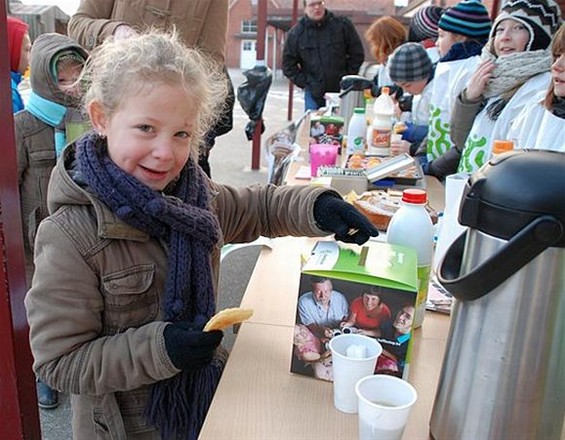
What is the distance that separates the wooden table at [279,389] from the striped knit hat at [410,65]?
7.89 feet

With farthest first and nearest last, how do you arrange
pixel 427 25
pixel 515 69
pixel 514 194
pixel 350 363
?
pixel 427 25
pixel 515 69
pixel 350 363
pixel 514 194

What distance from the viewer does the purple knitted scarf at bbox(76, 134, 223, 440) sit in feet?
4.01

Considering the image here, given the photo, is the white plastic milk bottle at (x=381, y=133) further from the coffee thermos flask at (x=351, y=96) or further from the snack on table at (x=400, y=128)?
the coffee thermos flask at (x=351, y=96)

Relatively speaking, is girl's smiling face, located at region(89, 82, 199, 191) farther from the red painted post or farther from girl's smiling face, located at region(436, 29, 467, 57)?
girl's smiling face, located at region(436, 29, 467, 57)

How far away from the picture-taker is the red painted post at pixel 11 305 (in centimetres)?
145

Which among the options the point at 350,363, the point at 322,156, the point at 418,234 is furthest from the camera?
the point at 322,156

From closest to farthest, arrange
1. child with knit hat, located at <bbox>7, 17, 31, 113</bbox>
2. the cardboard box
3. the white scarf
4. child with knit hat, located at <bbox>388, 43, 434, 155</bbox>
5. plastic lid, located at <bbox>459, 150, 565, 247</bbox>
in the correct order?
1. plastic lid, located at <bbox>459, 150, 565, 247</bbox>
2. the white scarf
3. the cardboard box
4. child with knit hat, located at <bbox>7, 17, 31, 113</bbox>
5. child with knit hat, located at <bbox>388, 43, 434, 155</bbox>

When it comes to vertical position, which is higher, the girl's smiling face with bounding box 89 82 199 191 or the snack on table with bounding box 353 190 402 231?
the girl's smiling face with bounding box 89 82 199 191

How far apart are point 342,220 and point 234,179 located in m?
5.12

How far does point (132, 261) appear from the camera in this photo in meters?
1.26

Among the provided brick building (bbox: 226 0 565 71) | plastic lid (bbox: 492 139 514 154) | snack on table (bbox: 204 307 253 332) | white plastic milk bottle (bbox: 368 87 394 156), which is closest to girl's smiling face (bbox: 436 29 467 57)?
white plastic milk bottle (bbox: 368 87 394 156)

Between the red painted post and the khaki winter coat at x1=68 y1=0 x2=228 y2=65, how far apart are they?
1.46 m

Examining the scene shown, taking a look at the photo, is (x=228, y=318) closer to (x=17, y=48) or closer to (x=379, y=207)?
(x=379, y=207)

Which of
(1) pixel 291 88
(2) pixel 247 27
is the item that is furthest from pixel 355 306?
(2) pixel 247 27
